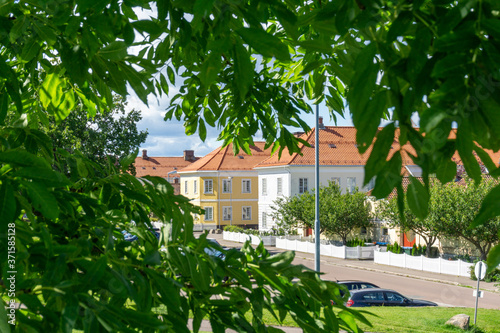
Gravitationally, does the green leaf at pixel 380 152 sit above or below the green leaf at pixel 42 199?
above

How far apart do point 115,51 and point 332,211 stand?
32.1 metres

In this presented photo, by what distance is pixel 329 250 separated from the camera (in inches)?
1337

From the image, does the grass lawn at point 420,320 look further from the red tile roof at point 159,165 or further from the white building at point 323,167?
the red tile roof at point 159,165

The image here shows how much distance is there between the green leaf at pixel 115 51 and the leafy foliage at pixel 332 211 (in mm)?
31547

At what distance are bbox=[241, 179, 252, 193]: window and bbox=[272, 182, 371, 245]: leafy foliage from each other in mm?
12272

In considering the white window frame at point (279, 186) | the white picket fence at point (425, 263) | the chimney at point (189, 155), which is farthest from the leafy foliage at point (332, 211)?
the chimney at point (189, 155)

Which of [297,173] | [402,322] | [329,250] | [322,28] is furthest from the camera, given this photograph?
[297,173]

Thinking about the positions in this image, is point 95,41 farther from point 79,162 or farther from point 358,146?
point 358,146

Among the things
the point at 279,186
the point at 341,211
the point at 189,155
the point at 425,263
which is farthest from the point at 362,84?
the point at 189,155

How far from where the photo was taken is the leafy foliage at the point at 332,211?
3359 cm

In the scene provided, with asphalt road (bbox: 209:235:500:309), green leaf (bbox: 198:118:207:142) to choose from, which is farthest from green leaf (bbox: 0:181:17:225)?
asphalt road (bbox: 209:235:500:309)

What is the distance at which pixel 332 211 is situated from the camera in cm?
3366

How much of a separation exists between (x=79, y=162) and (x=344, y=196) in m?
32.0

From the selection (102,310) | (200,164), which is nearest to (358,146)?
(102,310)
